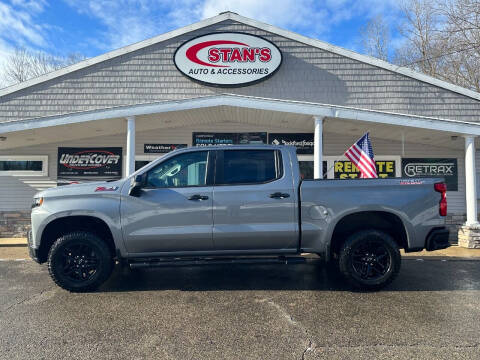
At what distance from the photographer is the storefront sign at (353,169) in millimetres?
10102

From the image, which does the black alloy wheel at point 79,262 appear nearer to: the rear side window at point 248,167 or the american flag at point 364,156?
the rear side window at point 248,167

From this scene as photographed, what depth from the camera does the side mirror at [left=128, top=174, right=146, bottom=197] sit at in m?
4.21

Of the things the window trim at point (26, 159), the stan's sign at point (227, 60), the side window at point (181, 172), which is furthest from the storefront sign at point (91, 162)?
the side window at point (181, 172)

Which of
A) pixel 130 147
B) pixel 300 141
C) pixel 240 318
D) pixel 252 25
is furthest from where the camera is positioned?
pixel 300 141

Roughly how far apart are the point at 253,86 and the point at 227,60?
1.08m

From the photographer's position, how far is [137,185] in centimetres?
421

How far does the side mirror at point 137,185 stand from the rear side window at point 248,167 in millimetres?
972

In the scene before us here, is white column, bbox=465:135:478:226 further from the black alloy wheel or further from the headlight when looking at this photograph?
the headlight

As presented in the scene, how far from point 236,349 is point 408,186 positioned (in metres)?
3.01

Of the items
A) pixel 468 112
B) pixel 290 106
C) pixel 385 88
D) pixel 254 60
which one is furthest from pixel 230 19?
pixel 468 112

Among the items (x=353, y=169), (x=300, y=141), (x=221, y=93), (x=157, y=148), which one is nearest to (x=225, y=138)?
(x=221, y=93)

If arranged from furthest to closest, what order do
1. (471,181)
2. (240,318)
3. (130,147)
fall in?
(471,181)
(130,147)
(240,318)

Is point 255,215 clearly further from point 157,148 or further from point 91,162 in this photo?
point 91,162

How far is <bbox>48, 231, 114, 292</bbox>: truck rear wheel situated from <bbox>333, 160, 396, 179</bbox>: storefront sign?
7529 mm
